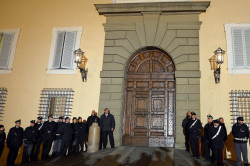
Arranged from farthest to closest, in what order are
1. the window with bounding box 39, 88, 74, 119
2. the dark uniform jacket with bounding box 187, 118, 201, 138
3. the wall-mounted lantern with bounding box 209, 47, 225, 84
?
the window with bounding box 39, 88, 74, 119, the wall-mounted lantern with bounding box 209, 47, 225, 84, the dark uniform jacket with bounding box 187, 118, 201, 138

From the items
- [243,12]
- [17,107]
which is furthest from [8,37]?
[243,12]

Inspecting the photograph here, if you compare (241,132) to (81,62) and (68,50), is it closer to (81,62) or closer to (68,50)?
(81,62)

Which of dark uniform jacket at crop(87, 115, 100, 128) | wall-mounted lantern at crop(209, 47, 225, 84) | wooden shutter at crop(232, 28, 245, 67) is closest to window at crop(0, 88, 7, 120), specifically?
dark uniform jacket at crop(87, 115, 100, 128)

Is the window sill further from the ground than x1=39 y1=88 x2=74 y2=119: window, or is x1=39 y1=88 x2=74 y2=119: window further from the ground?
the window sill

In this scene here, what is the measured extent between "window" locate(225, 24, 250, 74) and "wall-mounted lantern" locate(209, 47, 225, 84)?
58cm

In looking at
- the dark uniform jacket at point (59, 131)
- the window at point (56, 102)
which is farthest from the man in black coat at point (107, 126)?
the window at point (56, 102)

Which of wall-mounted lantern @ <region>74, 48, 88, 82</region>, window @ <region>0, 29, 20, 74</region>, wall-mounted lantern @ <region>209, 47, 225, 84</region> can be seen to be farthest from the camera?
window @ <region>0, 29, 20, 74</region>

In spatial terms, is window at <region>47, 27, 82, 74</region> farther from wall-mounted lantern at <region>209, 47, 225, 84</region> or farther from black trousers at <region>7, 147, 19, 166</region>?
Answer: wall-mounted lantern at <region>209, 47, 225, 84</region>

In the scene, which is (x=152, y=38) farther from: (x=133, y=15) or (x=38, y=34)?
(x=38, y=34)

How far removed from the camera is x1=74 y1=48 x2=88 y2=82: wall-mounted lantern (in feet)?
31.7

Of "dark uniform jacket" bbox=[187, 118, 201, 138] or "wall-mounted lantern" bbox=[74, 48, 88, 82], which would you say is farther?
"wall-mounted lantern" bbox=[74, 48, 88, 82]

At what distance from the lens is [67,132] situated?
28.3 ft

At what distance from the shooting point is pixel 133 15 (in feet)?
34.1

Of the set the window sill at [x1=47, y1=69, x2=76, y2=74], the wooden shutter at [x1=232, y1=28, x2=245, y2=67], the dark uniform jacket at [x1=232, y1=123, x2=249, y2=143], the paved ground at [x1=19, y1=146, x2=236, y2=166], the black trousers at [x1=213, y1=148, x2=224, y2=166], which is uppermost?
the wooden shutter at [x1=232, y1=28, x2=245, y2=67]
